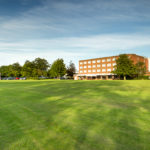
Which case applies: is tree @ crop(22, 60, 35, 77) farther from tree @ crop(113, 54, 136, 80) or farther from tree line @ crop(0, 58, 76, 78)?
tree @ crop(113, 54, 136, 80)

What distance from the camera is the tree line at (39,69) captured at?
243ft

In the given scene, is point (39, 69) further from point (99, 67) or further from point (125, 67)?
point (125, 67)

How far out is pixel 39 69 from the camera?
8906 cm

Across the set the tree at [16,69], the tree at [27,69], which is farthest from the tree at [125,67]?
the tree at [16,69]

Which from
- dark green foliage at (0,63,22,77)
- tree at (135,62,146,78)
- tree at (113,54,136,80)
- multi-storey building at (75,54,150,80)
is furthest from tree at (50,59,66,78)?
tree at (135,62,146,78)

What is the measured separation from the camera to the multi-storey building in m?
87.8

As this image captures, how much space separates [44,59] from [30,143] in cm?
9738

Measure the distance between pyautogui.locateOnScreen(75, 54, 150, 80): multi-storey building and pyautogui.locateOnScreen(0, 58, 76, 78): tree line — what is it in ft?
34.7

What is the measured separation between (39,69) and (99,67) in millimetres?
41945

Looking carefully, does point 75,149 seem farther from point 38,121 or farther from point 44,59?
point 44,59

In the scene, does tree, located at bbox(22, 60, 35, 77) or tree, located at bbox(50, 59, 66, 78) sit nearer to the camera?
tree, located at bbox(50, 59, 66, 78)

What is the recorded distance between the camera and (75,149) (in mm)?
2617

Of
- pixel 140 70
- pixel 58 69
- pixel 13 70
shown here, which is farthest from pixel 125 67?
pixel 13 70

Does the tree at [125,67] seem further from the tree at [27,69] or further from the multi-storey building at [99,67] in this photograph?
the tree at [27,69]
